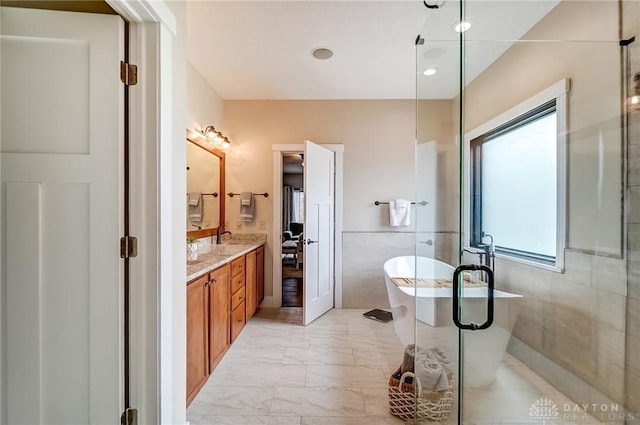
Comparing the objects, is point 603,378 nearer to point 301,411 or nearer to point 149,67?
point 301,411

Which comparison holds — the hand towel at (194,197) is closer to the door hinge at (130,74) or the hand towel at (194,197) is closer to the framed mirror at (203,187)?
the framed mirror at (203,187)

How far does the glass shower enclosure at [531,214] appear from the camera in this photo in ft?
4.82

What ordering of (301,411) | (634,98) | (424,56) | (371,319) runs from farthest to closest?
(371,319), (424,56), (301,411), (634,98)

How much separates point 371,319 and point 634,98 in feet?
8.95

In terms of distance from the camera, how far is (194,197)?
2.71 m

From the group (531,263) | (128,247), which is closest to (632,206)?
(531,263)

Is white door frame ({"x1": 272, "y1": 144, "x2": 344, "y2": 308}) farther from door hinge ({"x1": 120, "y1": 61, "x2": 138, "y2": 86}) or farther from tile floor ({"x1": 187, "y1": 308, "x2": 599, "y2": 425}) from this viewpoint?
door hinge ({"x1": 120, "y1": 61, "x2": 138, "y2": 86})

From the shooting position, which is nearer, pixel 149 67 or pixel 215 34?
pixel 149 67

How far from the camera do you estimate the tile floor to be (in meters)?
1.58

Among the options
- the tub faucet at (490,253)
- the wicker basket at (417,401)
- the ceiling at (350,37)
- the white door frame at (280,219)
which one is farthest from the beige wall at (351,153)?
the wicker basket at (417,401)

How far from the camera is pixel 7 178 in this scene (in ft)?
3.52

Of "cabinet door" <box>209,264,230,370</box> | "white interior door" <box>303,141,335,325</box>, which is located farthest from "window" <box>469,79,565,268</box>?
"cabinet door" <box>209,264,230,370</box>

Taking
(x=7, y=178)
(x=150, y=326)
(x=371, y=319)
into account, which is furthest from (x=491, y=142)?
(x=7, y=178)

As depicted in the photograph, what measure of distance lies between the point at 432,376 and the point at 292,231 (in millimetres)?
5429
